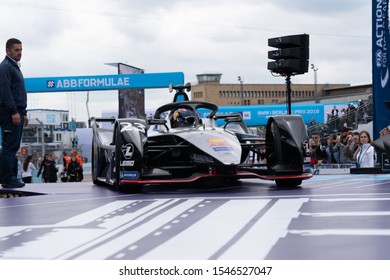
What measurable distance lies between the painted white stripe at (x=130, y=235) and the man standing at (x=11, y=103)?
2.70m

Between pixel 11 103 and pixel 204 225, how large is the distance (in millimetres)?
3621

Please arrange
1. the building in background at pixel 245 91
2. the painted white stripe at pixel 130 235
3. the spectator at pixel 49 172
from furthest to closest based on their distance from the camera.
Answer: the building in background at pixel 245 91 → the spectator at pixel 49 172 → the painted white stripe at pixel 130 235

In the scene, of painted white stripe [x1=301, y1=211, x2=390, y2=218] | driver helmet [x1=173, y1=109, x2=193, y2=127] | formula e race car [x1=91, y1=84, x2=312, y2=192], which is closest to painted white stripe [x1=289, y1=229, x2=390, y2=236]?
painted white stripe [x1=301, y1=211, x2=390, y2=218]

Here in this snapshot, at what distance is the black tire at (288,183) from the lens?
7215 mm

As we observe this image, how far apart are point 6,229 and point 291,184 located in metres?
3.72

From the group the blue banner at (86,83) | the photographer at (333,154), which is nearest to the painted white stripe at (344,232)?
the photographer at (333,154)

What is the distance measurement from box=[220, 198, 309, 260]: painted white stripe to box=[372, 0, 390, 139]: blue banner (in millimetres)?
8925

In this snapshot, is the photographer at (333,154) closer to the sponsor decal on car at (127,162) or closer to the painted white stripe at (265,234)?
the sponsor decal on car at (127,162)

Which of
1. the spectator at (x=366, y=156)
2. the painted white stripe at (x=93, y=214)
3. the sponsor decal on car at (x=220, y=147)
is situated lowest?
the painted white stripe at (x=93, y=214)

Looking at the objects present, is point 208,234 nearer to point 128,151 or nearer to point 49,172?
point 128,151

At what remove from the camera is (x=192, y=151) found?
23.5 feet
